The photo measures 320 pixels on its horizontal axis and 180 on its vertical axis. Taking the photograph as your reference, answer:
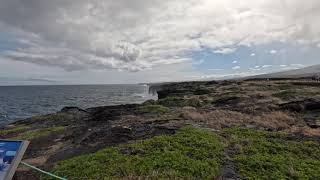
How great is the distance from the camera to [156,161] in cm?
1452

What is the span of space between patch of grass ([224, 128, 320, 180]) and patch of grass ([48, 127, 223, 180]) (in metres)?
1.15

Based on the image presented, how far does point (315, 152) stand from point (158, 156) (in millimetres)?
7812

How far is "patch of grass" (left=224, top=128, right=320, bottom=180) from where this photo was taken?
43.7 feet

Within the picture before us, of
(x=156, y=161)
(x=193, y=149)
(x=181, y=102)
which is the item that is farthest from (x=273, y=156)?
(x=181, y=102)

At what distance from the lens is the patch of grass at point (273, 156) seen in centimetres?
1333

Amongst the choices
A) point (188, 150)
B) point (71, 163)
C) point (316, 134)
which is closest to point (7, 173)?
point (71, 163)

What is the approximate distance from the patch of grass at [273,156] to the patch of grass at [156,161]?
1155 mm

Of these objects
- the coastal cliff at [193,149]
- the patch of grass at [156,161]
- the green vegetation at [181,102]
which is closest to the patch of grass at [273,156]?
the coastal cliff at [193,149]

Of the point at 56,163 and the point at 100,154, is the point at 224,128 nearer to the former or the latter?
the point at 100,154

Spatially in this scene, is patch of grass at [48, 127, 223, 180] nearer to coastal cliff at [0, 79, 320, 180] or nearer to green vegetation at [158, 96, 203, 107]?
coastal cliff at [0, 79, 320, 180]

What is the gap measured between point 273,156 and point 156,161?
5.59 m

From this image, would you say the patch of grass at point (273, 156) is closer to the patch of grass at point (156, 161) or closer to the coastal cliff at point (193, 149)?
the coastal cliff at point (193, 149)

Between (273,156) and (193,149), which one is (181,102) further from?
(273,156)

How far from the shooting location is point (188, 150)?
16.2m
